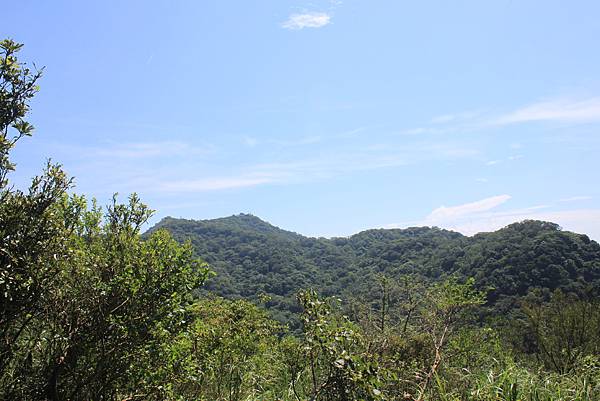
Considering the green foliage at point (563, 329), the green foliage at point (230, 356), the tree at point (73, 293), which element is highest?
the tree at point (73, 293)

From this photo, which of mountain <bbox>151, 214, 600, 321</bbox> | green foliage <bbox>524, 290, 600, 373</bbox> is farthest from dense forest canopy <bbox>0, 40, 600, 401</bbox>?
green foliage <bbox>524, 290, 600, 373</bbox>

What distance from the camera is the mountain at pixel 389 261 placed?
41062 millimetres

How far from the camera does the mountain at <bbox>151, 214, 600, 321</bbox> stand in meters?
41.1

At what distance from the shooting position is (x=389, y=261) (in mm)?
70750

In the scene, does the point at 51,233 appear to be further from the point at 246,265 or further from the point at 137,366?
the point at 246,265

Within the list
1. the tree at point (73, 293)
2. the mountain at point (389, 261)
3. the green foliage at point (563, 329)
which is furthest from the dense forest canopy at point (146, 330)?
the green foliage at point (563, 329)

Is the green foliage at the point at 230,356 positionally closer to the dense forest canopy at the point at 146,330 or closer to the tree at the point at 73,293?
the dense forest canopy at the point at 146,330

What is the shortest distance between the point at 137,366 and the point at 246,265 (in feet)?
253

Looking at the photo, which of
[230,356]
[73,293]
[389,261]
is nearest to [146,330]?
[73,293]

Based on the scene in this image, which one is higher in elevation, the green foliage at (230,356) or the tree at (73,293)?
the tree at (73,293)

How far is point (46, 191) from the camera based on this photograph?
358 cm

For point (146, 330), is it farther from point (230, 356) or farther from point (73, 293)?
point (230, 356)

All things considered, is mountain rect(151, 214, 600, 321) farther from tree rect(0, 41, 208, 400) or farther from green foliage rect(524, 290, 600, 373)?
tree rect(0, 41, 208, 400)

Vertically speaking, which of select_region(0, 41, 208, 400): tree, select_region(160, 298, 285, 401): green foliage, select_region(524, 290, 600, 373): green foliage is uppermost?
select_region(0, 41, 208, 400): tree
